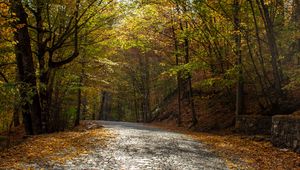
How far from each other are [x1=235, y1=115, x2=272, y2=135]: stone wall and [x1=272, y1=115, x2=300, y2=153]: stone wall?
2.91 meters

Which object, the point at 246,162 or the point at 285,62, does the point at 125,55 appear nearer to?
the point at 285,62

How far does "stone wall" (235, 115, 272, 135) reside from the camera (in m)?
15.2

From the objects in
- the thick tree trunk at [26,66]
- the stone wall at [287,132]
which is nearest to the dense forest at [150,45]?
the thick tree trunk at [26,66]

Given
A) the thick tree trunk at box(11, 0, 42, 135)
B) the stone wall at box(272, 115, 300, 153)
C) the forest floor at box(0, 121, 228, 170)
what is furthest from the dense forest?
the forest floor at box(0, 121, 228, 170)

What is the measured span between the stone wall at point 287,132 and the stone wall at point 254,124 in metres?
2.91

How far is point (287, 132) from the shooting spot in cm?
1131

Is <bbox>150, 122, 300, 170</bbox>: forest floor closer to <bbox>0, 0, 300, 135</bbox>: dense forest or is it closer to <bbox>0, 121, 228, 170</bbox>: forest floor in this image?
<bbox>0, 121, 228, 170</bbox>: forest floor

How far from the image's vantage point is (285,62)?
71.5 feet

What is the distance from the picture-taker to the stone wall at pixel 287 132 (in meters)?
10.7

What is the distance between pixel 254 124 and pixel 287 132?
442 cm

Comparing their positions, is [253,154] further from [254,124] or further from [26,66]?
[26,66]

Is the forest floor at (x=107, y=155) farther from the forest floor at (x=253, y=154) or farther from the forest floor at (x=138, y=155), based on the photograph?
the forest floor at (x=253, y=154)

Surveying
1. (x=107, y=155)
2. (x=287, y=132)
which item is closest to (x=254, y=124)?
(x=287, y=132)

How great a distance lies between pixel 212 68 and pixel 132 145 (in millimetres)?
8405
